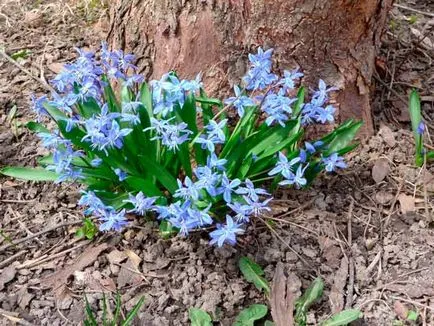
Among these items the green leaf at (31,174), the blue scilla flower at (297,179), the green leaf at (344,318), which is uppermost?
the blue scilla flower at (297,179)

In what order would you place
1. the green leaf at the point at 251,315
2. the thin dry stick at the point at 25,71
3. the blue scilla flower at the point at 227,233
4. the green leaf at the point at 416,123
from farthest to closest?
the thin dry stick at the point at 25,71
the green leaf at the point at 416,123
the green leaf at the point at 251,315
the blue scilla flower at the point at 227,233

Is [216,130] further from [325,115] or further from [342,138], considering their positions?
[342,138]

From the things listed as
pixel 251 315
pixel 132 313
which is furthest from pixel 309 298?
pixel 132 313

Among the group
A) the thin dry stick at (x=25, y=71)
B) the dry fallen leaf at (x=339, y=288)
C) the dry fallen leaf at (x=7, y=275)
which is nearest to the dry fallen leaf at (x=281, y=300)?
the dry fallen leaf at (x=339, y=288)

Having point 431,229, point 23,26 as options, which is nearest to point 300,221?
point 431,229

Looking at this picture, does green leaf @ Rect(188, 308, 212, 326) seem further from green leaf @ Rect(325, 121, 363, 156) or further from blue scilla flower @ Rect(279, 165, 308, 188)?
green leaf @ Rect(325, 121, 363, 156)

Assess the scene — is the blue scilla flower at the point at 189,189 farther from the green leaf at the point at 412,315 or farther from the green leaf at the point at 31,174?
the green leaf at the point at 412,315
